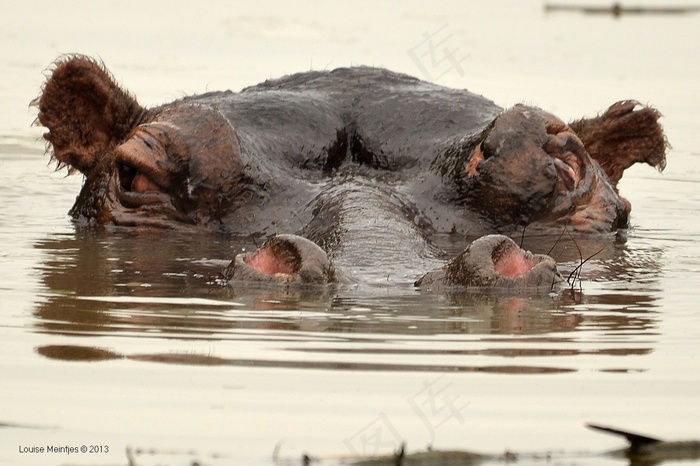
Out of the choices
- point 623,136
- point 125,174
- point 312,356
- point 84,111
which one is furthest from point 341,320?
point 623,136

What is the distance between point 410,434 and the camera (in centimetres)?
406

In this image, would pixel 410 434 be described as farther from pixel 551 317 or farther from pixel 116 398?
pixel 551 317

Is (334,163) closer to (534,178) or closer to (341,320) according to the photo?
(534,178)

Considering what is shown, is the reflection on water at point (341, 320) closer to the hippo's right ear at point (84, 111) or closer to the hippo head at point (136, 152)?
the hippo head at point (136, 152)

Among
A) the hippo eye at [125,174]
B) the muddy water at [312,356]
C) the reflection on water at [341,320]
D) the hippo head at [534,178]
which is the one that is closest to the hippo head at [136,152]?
the hippo eye at [125,174]

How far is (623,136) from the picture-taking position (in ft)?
31.3

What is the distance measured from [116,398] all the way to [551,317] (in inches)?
81.0

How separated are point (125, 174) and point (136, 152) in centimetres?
39

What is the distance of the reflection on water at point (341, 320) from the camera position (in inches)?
193

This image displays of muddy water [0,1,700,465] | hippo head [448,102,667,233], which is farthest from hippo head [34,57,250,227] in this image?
hippo head [448,102,667,233]

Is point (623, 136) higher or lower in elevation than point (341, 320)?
higher

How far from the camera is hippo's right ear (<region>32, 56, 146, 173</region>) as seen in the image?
8.91m

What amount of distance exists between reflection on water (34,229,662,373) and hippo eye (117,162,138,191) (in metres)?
0.92

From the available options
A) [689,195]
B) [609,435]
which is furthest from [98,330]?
[689,195]
